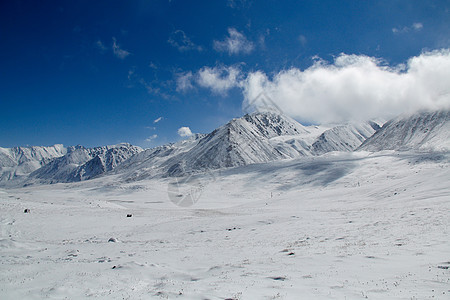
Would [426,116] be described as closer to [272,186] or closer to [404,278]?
[272,186]

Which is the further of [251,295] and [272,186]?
[272,186]

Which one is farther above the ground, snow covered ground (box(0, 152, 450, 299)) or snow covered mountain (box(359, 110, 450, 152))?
snow covered mountain (box(359, 110, 450, 152))

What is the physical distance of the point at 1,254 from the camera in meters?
15.4

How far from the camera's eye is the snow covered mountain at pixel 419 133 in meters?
135

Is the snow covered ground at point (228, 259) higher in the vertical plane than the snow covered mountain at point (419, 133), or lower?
lower

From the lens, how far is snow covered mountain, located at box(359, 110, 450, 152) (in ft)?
443

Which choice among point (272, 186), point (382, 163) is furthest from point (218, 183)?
point (382, 163)

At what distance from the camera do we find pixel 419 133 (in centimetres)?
16362

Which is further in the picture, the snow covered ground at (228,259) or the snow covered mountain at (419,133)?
the snow covered mountain at (419,133)

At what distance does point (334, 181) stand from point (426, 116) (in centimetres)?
14965

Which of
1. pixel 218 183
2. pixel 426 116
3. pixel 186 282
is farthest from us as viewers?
pixel 426 116

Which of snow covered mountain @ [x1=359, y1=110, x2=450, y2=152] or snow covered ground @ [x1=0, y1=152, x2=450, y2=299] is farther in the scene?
snow covered mountain @ [x1=359, y1=110, x2=450, y2=152]

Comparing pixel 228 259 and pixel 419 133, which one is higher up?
pixel 419 133

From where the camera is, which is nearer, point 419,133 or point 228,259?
point 228,259
